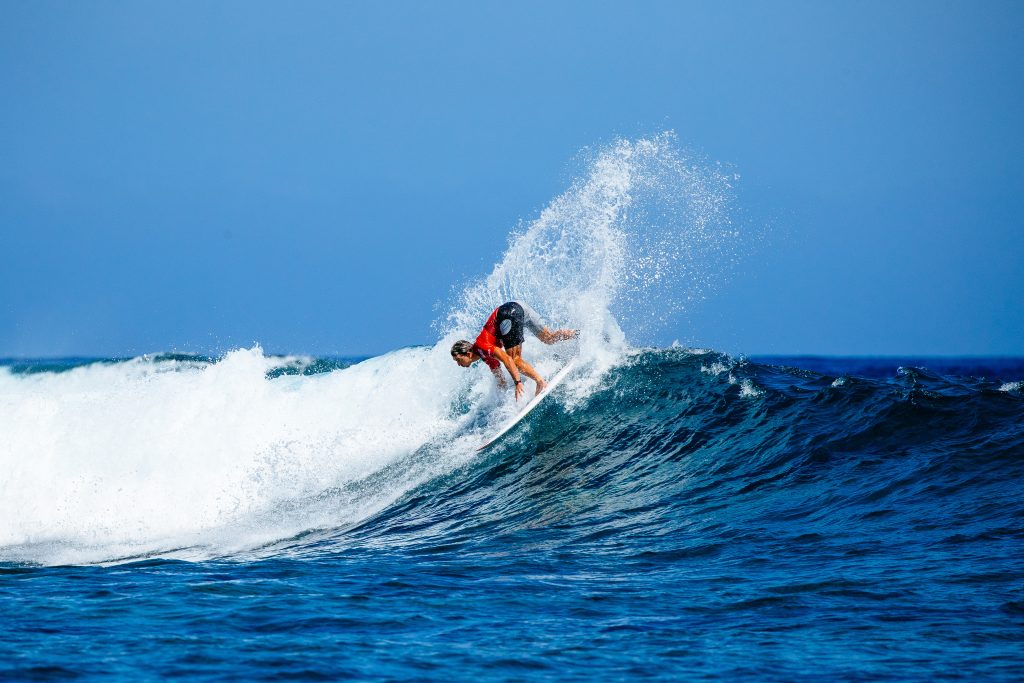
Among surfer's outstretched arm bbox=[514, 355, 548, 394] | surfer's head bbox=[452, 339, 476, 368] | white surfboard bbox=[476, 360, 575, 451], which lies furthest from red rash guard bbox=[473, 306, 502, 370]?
white surfboard bbox=[476, 360, 575, 451]

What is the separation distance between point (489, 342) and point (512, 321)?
48cm

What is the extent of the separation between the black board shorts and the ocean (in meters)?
1.01

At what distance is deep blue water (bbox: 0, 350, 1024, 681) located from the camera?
16.3 ft

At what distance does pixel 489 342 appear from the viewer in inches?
453

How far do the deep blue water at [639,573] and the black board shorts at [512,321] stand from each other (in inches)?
54.6

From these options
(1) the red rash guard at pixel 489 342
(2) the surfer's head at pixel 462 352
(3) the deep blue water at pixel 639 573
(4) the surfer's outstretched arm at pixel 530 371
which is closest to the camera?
(3) the deep blue water at pixel 639 573

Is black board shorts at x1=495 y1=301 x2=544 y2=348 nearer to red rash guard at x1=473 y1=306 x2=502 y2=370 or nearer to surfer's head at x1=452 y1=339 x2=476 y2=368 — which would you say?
red rash guard at x1=473 y1=306 x2=502 y2=370

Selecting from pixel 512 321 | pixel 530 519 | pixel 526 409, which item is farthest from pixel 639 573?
pixel 512 321

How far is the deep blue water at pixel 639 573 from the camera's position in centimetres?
498

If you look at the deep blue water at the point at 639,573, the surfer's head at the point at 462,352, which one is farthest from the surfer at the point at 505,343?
the deep blue water at the point at 639,573

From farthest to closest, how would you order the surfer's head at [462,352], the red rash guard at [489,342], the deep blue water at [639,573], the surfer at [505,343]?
the red rash guard at [489,342]
the surfer at [505,343]
the surfer's head at [462,352]
the deep blue water at [639,573]

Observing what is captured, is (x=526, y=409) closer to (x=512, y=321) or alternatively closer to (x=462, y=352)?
(x=512, y=321)

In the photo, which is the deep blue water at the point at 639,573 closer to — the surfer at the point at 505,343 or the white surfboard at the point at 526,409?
the white surfboard at the point at 526,409

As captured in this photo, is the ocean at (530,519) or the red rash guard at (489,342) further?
the red rash guard at (489,342)
